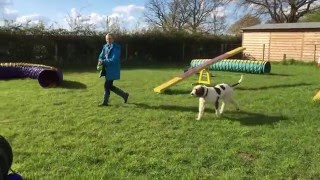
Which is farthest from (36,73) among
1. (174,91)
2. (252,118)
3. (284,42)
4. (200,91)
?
(284,42)

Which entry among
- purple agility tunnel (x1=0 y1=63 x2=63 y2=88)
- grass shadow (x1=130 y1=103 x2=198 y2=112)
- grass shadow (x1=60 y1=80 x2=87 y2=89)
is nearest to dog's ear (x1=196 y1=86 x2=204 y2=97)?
grass shadow (x1=130 y1=103 x2=198 y2=112)

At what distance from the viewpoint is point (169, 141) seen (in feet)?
22.4

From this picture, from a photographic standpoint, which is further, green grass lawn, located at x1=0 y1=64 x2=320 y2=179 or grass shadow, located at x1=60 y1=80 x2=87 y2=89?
grass shadow, located at x1=60 y1=80 x2=87 y2=89

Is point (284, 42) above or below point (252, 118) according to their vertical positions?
above

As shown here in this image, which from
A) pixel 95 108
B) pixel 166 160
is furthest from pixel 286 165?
pixel 95 108

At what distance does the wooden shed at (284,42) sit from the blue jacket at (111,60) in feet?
70.1

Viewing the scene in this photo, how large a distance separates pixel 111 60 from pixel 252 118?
346 cm

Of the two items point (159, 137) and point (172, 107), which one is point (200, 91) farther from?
point (159, 137)

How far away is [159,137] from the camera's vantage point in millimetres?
7078

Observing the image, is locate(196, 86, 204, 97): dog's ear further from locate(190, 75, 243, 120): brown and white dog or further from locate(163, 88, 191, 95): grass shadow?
locate(163, 88, 191, 95): grass shadow

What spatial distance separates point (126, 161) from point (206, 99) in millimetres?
3152

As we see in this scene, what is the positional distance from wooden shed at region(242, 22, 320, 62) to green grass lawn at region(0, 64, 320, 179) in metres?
18.2

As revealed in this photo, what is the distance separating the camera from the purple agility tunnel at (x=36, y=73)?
14.0 m

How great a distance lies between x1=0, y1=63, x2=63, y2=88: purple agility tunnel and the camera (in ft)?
45.9
